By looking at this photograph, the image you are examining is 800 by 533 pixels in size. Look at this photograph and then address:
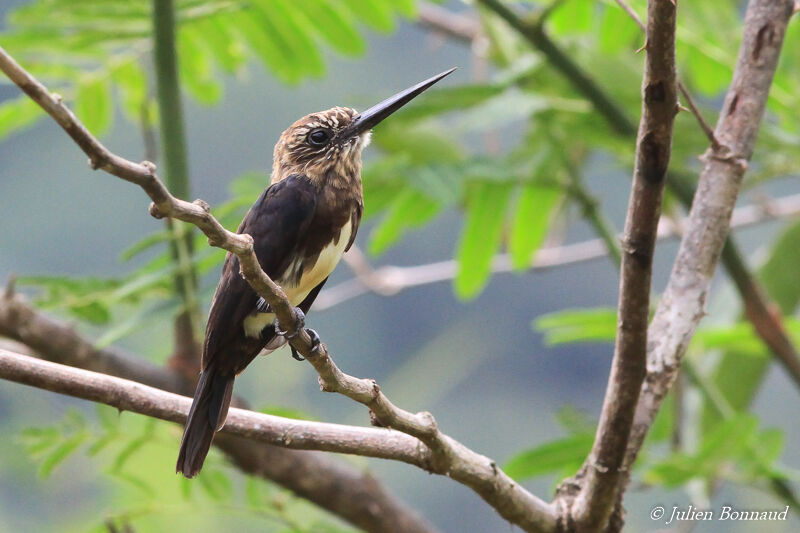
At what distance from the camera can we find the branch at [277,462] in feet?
9.02

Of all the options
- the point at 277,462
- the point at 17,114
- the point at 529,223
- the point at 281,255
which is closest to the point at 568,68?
the point at 529,223

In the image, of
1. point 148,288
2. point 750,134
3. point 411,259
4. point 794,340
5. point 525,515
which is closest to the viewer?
point 525,515

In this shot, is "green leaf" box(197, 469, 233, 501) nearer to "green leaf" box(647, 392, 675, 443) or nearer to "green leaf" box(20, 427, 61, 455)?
"green leaf" box(20, 427, 61, 455)

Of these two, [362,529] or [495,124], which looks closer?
[495,124]

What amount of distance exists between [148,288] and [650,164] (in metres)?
1.41

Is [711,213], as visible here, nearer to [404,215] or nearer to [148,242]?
[404,215]

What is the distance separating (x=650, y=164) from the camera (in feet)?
5.95

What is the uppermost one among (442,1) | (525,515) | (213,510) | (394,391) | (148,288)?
(394,391)

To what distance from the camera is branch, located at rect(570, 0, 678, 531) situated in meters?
1.68

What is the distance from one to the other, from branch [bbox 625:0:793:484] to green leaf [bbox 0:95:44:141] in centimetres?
216

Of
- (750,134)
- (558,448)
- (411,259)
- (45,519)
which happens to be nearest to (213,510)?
(558,448)

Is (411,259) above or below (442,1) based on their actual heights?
above

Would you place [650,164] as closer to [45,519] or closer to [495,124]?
[495,124]

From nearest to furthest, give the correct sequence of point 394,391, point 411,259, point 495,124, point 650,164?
point 650,164 → point 495,124 → point 394,391 → point 411,259
